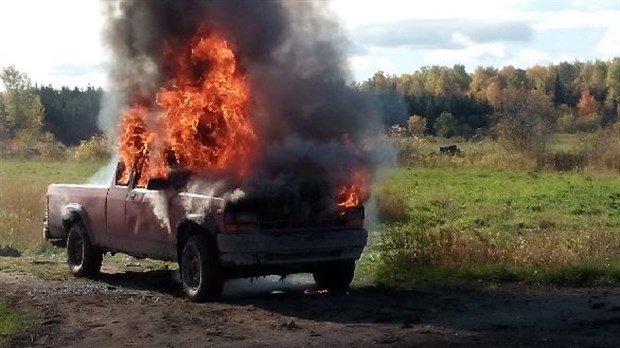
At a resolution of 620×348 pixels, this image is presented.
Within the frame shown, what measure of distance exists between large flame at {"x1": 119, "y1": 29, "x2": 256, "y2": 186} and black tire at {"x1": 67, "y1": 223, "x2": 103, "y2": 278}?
157cm

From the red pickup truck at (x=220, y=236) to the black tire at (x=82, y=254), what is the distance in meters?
0.73

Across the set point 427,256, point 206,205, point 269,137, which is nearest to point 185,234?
point 206,205

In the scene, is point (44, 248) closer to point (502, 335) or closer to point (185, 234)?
point (185, 234)

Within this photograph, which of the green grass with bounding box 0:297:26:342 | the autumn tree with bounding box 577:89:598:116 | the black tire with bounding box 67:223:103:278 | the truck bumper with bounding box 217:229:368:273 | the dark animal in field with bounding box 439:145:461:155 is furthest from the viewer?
the autumn tree with bounding box 577:89:598:116

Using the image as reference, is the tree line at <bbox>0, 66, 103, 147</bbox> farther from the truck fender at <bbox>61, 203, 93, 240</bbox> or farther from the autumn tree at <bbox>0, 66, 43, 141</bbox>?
the truck fender at <bbox>61, 203, 93, 240</bbox>

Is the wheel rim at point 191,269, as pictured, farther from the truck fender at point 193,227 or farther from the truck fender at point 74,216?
the truck fender at point 74,216

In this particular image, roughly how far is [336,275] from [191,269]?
6.28 feet

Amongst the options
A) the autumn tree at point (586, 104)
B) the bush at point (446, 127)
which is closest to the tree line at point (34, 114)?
the bush at point (446, 127)

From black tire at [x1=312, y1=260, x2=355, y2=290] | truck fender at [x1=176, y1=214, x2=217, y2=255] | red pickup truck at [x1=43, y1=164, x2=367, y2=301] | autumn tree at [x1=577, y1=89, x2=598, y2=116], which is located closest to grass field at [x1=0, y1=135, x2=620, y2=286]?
black tire at [x1=312, y1=260, x2=355, y2=290]

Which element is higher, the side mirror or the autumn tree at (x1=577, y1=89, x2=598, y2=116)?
the autumn tree at (x1=577, y1=89, x2=598, y2=116)

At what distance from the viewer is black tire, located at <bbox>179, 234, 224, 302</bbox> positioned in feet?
36.3

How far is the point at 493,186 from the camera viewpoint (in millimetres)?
35031

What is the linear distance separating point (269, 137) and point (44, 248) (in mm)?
8957

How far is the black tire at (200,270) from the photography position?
11.1 meters
